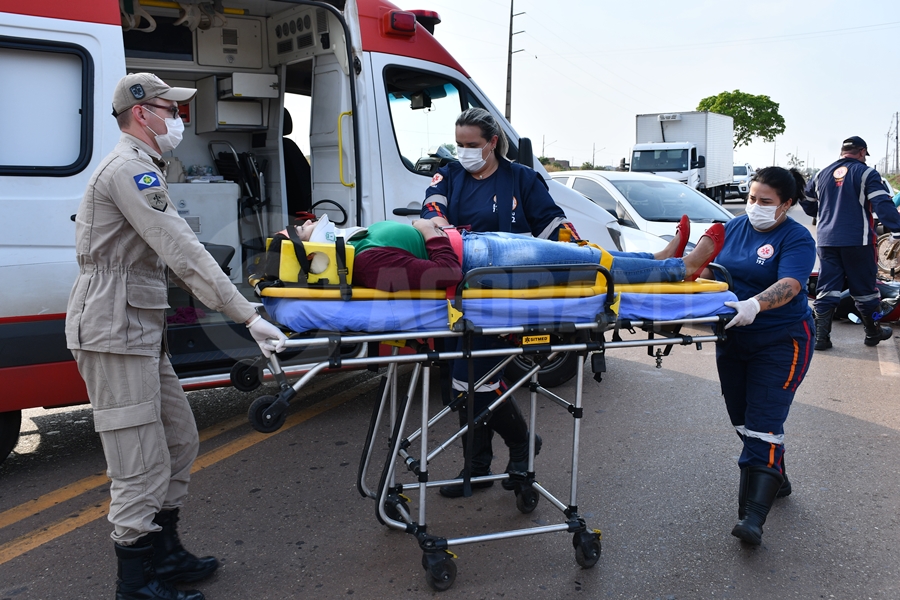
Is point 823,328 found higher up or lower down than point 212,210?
lower down

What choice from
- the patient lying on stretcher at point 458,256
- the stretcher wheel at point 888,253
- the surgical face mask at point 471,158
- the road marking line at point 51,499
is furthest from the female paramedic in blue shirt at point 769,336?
the stretcher wheel at point 888,253

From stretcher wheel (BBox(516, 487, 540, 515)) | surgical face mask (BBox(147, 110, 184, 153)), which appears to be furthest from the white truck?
surgical face mask (BBox(147, 110, 184, 153))

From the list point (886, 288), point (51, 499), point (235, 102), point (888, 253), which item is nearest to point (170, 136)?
point (51, 499)

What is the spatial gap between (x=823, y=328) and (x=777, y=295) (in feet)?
13.8

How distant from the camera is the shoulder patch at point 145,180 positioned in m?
2.55

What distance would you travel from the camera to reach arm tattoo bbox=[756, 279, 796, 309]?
3.24m

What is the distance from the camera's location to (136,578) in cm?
268

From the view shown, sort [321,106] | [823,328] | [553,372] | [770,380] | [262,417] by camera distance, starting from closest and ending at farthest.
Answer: [262,417] → [770,380] → [553,372] → [321,106] → [823,328]

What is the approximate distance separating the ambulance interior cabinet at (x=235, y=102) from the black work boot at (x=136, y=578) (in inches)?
167

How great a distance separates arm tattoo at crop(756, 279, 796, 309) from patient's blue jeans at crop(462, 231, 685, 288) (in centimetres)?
37

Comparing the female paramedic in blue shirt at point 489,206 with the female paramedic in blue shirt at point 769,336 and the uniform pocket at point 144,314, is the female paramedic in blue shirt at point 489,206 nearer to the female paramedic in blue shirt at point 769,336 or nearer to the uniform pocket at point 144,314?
the female paramedic in blue shirt at point 769,336

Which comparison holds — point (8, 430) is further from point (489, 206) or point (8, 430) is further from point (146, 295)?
point (489, 206)

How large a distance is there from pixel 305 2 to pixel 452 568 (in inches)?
140

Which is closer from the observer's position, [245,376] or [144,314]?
[144,314]
